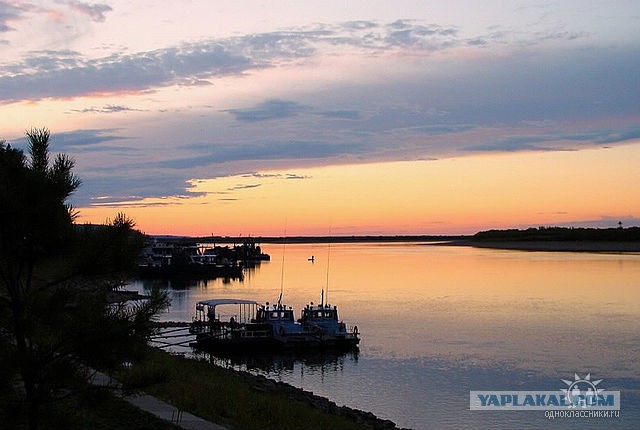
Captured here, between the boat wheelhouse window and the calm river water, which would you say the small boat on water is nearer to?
the boat wheelhouse window

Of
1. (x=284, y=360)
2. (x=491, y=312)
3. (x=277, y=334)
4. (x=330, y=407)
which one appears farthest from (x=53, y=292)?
(x=491, y=312)

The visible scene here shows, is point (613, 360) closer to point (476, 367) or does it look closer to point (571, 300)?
point (476, 367)

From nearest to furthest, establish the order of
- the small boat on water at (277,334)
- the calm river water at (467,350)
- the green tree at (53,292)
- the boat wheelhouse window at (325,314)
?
the green tree at (53,292) < the calm river water at (467,350) < the small boat on water at (277,334) < the boat wheelhouse window at (325,314)

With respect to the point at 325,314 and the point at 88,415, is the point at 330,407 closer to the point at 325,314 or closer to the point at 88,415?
the point at 88,415

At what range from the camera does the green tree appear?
11.0m

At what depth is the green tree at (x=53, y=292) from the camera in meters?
11.0

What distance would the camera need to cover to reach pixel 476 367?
3559 centimetres

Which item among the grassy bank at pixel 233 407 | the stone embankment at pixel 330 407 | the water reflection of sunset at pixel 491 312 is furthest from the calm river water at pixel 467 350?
the grassy bank at pixel 233 407

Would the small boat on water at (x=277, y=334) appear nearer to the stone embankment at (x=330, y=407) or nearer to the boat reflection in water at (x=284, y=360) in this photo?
the boat reflection in water at (x=284, y=360)

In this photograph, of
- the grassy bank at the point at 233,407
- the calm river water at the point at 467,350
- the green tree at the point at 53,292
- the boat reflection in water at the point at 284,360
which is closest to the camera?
the green tree at the point at 53,292

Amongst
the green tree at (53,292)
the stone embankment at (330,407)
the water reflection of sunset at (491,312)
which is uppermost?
the green tree at (53,292)

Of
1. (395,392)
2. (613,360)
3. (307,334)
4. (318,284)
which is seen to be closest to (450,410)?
(395,392)

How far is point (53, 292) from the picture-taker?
468 inches

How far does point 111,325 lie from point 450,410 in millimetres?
19520
